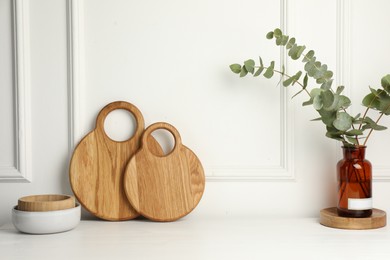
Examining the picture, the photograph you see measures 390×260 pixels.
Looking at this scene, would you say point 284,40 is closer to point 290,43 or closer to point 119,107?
point 290,43

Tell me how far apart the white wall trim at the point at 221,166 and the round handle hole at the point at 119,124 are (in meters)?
0.08

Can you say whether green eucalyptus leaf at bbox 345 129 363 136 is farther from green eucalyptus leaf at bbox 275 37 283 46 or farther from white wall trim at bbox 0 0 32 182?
white wall trim at bbox 0 0 32 182

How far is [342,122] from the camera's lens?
46.6 inches

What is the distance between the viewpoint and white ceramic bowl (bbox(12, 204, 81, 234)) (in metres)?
1.12

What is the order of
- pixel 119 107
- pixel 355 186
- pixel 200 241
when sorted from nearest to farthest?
1. pixel 200 241
2. pixel 355 186
3. pixel 119 107

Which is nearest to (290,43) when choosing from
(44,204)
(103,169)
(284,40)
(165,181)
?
(284,40)

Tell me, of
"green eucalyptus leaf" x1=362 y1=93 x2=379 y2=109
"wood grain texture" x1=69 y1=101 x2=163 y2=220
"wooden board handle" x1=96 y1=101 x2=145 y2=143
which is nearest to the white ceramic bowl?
"wood grain texture" x1=69 y1=101 x2=163 y2=220

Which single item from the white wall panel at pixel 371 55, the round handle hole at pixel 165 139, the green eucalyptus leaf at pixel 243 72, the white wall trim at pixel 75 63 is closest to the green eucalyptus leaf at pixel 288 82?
the green eucalyptus leaf at pixel 243 72

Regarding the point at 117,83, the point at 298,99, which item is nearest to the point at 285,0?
the point at 298,99

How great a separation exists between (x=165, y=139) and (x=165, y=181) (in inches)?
4.7

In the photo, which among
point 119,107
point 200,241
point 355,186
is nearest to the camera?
point 200,241

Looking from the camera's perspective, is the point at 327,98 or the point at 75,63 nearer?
the point at 327,98

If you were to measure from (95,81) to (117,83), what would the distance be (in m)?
0.06

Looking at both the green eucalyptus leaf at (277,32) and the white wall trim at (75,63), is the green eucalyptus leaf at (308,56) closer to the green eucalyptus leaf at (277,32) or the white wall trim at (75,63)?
the green eucalyptus leaf at (277,32)
